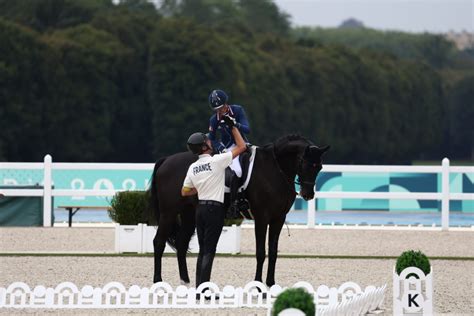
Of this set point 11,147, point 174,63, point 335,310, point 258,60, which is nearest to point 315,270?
point 335,310

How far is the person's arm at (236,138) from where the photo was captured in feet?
41.0

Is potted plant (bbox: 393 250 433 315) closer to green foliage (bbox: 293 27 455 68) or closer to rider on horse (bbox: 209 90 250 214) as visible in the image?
rider on horse (bbox: 209 90 250 214)

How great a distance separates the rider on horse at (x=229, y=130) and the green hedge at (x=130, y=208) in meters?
A: 5.52

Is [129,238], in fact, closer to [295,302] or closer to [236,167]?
[236,167]

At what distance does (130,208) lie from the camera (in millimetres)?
18875

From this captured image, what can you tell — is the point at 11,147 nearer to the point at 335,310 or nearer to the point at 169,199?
the point at 169,199

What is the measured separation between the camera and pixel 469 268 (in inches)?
671

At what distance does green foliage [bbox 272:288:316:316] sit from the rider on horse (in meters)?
4.99

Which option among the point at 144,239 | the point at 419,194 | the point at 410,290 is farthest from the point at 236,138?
the point at 419,194

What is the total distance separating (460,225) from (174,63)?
4731cm

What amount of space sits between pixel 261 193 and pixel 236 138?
845mm

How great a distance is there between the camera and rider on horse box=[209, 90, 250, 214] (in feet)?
43.0

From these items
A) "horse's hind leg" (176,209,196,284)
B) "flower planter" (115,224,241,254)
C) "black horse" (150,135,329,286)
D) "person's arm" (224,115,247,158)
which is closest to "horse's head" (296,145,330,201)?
"black horse" (150,135,329,286)

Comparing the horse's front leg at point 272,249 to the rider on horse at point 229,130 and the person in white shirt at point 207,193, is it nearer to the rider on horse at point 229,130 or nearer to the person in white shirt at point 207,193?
the rider on horse at point 229,130
